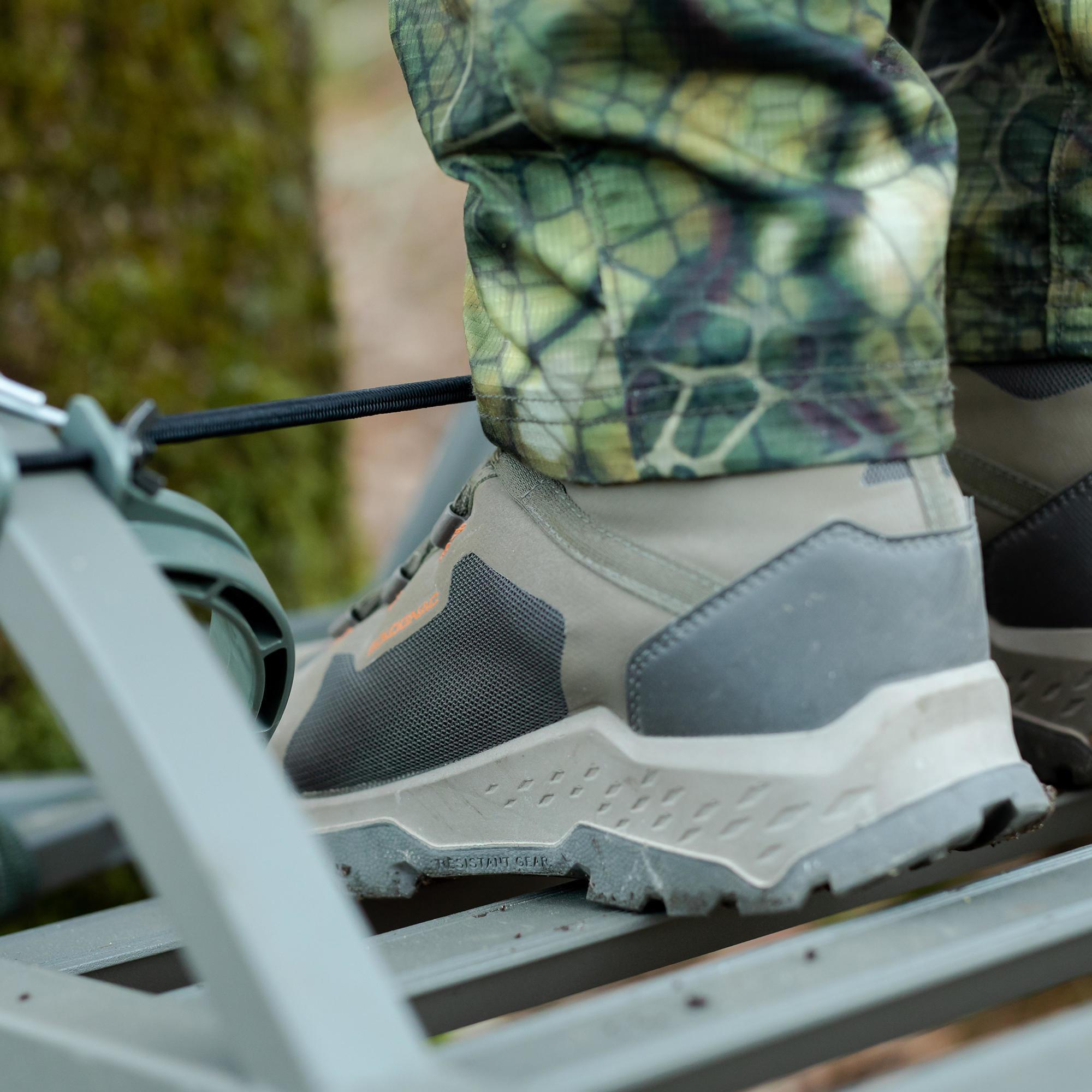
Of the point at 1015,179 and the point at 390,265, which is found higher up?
the point at 1015,179

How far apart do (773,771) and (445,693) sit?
0.87ft

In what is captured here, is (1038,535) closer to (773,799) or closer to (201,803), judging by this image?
(773,799)

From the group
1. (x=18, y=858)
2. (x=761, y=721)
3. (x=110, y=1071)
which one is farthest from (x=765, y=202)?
(x=18, y=858)

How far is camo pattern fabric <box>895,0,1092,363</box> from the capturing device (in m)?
0.83

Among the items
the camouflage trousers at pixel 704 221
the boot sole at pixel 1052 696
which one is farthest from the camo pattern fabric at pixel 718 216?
the boot sole at pixel 1052 696

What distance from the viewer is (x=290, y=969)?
16.8 inches

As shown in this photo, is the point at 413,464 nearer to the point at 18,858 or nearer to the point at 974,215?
the point at 18,858

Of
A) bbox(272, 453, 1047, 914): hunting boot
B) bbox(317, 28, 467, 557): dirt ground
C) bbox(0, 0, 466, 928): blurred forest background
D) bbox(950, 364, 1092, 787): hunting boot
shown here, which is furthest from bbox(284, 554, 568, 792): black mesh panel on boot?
bbox(317, 28, 467, 557): dirt ground

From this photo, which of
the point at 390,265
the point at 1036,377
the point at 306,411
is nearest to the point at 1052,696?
the point at 1036,377

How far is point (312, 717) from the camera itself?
0.91 m

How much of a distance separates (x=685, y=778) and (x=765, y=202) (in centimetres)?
→ 32

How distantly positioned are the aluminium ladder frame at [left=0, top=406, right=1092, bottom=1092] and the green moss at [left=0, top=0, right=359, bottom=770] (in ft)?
4.53
